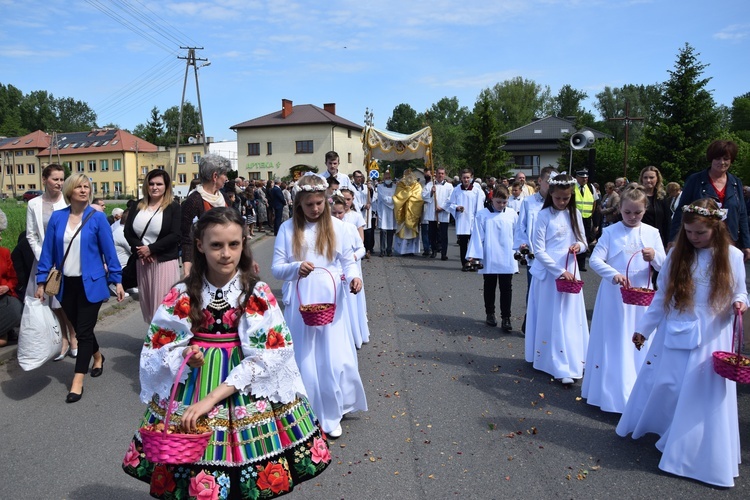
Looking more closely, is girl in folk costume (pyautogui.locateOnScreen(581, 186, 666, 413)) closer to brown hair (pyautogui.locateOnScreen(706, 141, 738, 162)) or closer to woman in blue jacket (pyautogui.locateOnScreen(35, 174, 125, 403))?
brown hair (pyautogui.locateOnScreen(706, 141, 738, 162))

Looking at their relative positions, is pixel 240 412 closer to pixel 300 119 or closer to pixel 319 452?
pixel 319 452

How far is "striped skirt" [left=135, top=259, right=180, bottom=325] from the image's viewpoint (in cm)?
637

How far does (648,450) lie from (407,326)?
4.43m

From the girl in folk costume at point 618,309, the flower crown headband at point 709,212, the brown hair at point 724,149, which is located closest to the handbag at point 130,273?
the girl in folk costume at point 618,309

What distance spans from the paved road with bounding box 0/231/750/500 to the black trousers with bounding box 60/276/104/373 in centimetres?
39

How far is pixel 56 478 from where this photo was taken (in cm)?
413

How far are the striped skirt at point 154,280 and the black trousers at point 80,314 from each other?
60cm

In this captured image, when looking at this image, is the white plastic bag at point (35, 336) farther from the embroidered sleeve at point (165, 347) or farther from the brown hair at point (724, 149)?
the brown hair at point (724, 149)

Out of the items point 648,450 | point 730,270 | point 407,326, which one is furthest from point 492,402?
point 407,326

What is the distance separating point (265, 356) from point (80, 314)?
3.84 metres

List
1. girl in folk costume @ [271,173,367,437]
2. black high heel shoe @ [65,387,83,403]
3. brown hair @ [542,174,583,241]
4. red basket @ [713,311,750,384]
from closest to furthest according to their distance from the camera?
red basket @ [713,311,750,384] < girl in folk costume @ [271,173,367,437] < black high heel shoe @ [65,387,83,403] < brown hair @ [542,174,583,241]

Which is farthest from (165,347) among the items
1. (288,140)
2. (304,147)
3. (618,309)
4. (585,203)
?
(288,140)

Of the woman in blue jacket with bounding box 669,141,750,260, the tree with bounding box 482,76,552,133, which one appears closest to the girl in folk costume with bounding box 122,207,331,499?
the woman in blue jacket with bounding box 669,141,750,260

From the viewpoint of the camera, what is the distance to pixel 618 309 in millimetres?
5293
